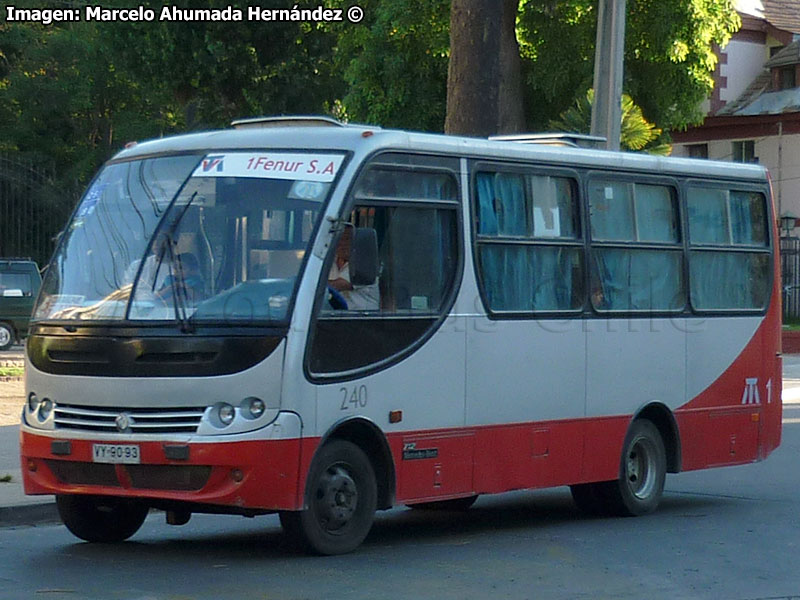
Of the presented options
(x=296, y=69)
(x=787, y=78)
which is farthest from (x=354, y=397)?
(x=787, y=78)

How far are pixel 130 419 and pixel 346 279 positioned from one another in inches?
58.3

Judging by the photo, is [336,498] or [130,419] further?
[336,498]

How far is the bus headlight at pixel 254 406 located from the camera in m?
9.51

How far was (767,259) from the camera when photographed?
14.2 metres

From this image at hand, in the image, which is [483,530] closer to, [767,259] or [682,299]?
[682,299]

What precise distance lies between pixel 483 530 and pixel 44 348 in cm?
338

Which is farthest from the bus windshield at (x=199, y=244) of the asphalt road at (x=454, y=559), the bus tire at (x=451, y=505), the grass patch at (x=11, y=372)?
the grass patch at (x=11, y=372)

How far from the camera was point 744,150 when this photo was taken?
52.7 meters

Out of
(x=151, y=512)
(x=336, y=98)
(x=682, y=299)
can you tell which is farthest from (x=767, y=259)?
(x=336, y=98)

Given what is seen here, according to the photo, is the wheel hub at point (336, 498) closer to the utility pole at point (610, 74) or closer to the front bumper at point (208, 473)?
the front bumper at point (208, 473)

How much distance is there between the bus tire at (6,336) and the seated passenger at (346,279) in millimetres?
26975

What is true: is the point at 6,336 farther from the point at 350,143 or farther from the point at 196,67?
the point at 350,143

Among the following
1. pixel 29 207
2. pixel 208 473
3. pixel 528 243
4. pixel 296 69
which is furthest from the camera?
pixel 296 69

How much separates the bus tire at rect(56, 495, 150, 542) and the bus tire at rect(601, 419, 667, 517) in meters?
3.70
